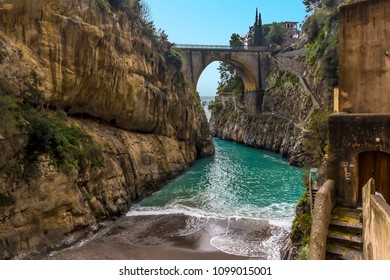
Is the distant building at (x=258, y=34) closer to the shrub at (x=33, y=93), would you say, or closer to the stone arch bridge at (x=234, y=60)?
the stone arch bridge at (x=234, y=60)

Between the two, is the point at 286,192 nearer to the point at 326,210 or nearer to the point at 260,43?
the point at 326,210

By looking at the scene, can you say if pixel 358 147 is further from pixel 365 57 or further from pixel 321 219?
pixel 365 57

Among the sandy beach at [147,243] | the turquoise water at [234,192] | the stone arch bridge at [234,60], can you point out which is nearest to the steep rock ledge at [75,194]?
the sandy beach at [147,243]

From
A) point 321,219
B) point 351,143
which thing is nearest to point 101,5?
point 351,143

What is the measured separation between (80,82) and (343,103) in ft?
53.2

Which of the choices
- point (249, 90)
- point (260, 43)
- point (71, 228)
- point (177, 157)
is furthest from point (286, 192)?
point (260, 43)

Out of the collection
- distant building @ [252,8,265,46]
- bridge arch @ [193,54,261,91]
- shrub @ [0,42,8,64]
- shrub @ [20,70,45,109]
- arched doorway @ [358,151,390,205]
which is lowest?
arched doorway @ [358,151,390,205]

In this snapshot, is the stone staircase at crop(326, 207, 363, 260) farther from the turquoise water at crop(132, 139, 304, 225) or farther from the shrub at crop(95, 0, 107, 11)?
the shrub at crop(95, 0, 107, 11)

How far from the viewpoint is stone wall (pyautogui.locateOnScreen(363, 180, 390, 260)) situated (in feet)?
21.8

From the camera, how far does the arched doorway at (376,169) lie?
34.8 ft

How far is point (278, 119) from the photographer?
169ft

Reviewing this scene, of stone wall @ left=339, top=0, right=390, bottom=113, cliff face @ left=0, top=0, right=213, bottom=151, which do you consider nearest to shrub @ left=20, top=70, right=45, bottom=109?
cliff face @ left=0, top=0, right=213, bottom=151

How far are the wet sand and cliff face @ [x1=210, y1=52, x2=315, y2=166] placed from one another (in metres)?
20.7

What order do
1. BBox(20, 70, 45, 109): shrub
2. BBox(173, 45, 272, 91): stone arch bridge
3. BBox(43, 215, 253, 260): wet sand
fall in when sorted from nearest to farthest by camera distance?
1. BBox(43, 215, 253, 260): wet sand
2. BBox(20, 70, 45, 109): shrub
3. BBox(173, 45, 272, 91): stone arch bridge
